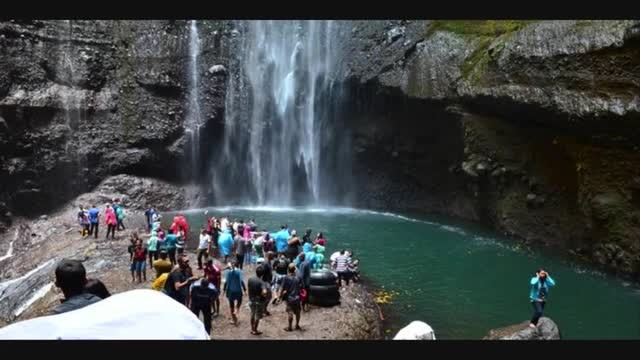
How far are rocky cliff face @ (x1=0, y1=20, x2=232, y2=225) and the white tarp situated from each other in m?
41.1

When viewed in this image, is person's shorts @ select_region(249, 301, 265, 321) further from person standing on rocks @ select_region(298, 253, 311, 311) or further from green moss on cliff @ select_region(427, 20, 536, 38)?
green moss on cliff @ select_region(427, 20, 536, 38)

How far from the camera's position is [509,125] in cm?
3362

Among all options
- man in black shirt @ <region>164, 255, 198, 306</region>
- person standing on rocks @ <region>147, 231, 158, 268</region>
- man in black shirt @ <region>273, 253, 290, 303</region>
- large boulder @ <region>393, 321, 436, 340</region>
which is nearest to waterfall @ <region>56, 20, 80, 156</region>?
person standing on rocks @ <region>147, 231, 158, 268</region>

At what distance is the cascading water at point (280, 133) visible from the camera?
47594mm

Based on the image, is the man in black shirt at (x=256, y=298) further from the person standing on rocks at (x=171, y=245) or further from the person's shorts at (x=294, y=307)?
the person standing on rocks at (x=171, y=245)

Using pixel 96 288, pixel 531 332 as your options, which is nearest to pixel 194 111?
pixel 531 332

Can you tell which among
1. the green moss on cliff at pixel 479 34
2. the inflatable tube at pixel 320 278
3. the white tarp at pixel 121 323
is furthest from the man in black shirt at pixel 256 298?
the green moss on cliff at pixel 479 34

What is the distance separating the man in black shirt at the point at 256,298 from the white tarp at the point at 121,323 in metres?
10.9

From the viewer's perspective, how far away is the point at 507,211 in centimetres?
3397

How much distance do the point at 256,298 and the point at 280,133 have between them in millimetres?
33804

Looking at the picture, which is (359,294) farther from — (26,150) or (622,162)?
(26,150)

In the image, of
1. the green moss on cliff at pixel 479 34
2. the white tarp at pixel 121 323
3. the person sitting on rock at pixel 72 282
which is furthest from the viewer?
the green moss on cliff at pixel 479 34

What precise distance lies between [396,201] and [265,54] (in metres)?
17.7

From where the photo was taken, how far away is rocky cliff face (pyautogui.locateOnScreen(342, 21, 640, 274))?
25.8 meters
